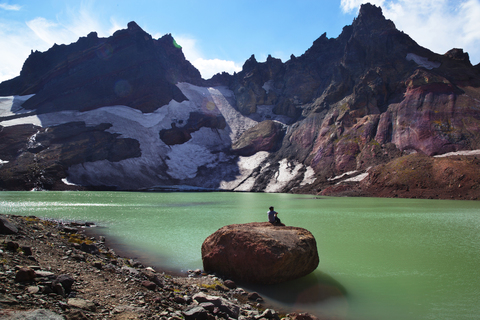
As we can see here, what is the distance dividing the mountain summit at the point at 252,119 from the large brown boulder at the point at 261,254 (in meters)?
44.5

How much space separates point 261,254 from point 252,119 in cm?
10001

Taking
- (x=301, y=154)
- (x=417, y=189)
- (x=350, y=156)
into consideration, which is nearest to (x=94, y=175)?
(x=301, y=154)

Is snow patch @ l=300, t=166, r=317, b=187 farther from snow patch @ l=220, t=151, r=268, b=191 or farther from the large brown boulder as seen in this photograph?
the large brown boulder

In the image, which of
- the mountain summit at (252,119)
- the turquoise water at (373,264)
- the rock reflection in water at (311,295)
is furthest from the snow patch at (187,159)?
the rock reflection in water at (311,295)

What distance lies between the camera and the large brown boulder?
9539 millimetres

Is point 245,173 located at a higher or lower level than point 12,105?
lower

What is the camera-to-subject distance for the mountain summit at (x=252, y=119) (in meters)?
58.8

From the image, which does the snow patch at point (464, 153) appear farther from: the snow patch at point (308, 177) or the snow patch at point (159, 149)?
the snow patch at point (159, 149)

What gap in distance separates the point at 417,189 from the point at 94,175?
67912 mm

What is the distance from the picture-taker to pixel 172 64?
396 feet

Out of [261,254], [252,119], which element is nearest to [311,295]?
[261,254]

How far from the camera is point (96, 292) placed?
20.5 feet

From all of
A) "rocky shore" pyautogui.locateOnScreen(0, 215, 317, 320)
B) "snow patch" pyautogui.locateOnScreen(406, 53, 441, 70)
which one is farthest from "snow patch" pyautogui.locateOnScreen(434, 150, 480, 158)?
"rocky shore" pyautogui.locateOnScreen(0, 215, 317, 320)

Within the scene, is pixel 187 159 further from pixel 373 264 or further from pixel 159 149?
pixel 373 264
